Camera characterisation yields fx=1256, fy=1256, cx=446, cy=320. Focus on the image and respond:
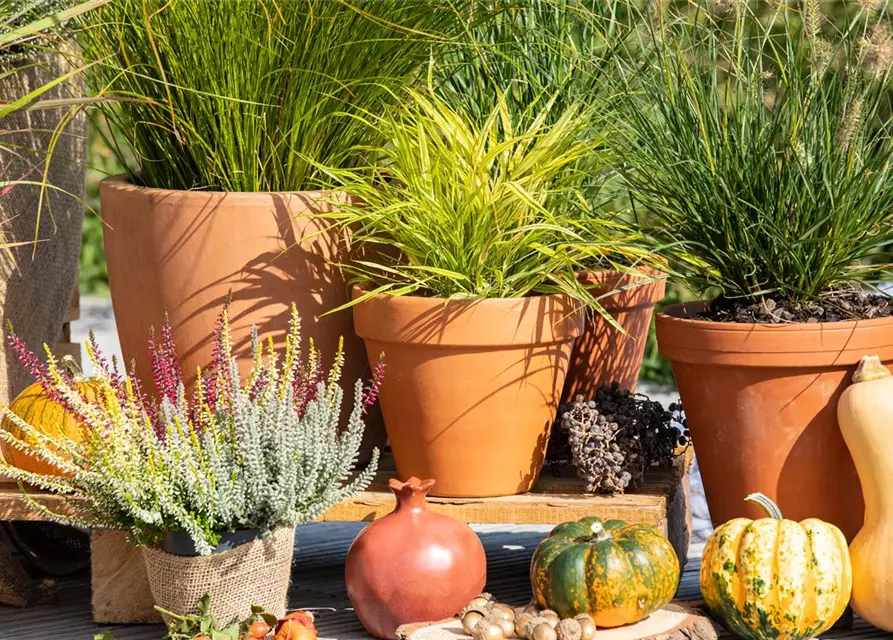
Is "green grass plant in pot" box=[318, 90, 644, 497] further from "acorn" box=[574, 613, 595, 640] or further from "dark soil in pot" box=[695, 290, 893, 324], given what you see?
"acorn" box=[574, 613, 595, 640]

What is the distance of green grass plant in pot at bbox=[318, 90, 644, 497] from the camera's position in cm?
232

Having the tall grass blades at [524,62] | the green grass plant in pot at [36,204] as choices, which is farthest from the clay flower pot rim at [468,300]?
the green grass plant in pot at [36,204]

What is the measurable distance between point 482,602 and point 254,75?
1091 millimetres

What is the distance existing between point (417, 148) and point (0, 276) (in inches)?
41.1

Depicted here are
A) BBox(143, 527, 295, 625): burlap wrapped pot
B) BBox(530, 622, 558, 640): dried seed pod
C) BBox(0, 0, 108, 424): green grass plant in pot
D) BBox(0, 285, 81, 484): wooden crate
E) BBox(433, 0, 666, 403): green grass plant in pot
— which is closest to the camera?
BBox(530, 622, 558, 640): dried seed pod

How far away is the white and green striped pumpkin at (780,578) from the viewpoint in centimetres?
214

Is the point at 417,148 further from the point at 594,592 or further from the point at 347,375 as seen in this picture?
the point at 594,592

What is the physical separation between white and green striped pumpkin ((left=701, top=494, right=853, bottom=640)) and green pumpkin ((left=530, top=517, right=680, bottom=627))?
0.10 metres

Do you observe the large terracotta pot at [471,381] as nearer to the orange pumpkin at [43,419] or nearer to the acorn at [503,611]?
the acorn at [503,611]

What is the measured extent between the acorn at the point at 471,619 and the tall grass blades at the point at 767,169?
75 cm

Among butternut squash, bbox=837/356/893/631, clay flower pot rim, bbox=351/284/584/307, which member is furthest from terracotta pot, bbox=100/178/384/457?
butternut squash, bbox=837/356/893/631

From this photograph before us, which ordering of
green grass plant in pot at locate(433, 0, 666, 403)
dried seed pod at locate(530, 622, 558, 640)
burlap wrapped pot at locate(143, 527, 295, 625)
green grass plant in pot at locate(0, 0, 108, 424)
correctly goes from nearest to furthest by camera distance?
1. dried seed pod at locate(530, 622, 558, 640)
2. burlap wrapped pot at locate(143, 527, 295, 625)
3. green grass plant in pot at locate(433, 0, 666, 403)
4. green grass plant in pot at locate(0, 0, 108, 424)

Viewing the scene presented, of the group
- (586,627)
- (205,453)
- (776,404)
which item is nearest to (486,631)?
(586,627)

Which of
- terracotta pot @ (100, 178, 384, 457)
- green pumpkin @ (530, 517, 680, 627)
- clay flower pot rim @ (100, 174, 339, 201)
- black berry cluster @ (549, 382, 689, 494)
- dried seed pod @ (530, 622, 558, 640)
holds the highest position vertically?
clay flower pot rim @ (100, 174, 339, 201)
